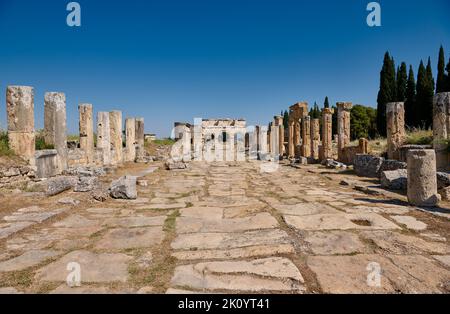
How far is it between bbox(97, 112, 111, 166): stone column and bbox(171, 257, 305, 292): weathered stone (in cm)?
1071

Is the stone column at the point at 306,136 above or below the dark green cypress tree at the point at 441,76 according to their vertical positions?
below

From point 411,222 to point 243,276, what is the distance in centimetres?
287

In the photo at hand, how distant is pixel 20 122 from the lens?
725 cm

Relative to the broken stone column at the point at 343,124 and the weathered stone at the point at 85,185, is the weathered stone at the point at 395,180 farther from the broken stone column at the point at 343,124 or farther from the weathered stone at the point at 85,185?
the broken stone column at the point at 343,124

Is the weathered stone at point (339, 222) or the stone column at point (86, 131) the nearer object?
the weathered stone at point (339, 222)

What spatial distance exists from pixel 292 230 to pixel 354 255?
88 centimetres

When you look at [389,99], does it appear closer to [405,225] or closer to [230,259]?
[405,225]

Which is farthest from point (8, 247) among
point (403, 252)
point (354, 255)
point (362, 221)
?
point (362, 221)

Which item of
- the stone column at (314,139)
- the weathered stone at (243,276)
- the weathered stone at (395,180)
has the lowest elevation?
the weathered stone at (243,276)

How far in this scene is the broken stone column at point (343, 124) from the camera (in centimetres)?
1363

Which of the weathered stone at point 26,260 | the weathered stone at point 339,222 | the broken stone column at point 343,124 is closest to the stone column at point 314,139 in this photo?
the broken stone column at point 343,124

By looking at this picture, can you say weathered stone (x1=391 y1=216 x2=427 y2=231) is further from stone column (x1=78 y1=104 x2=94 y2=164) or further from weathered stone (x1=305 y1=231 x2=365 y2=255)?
stone column (x1=78 y1=104 x2=94 y2=164)

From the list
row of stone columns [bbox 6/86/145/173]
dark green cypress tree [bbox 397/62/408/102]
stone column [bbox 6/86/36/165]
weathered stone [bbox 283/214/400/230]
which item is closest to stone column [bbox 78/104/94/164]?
row of stone columns [bbox 6/86/145/173]

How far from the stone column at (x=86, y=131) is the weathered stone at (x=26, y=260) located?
28.3 ft
